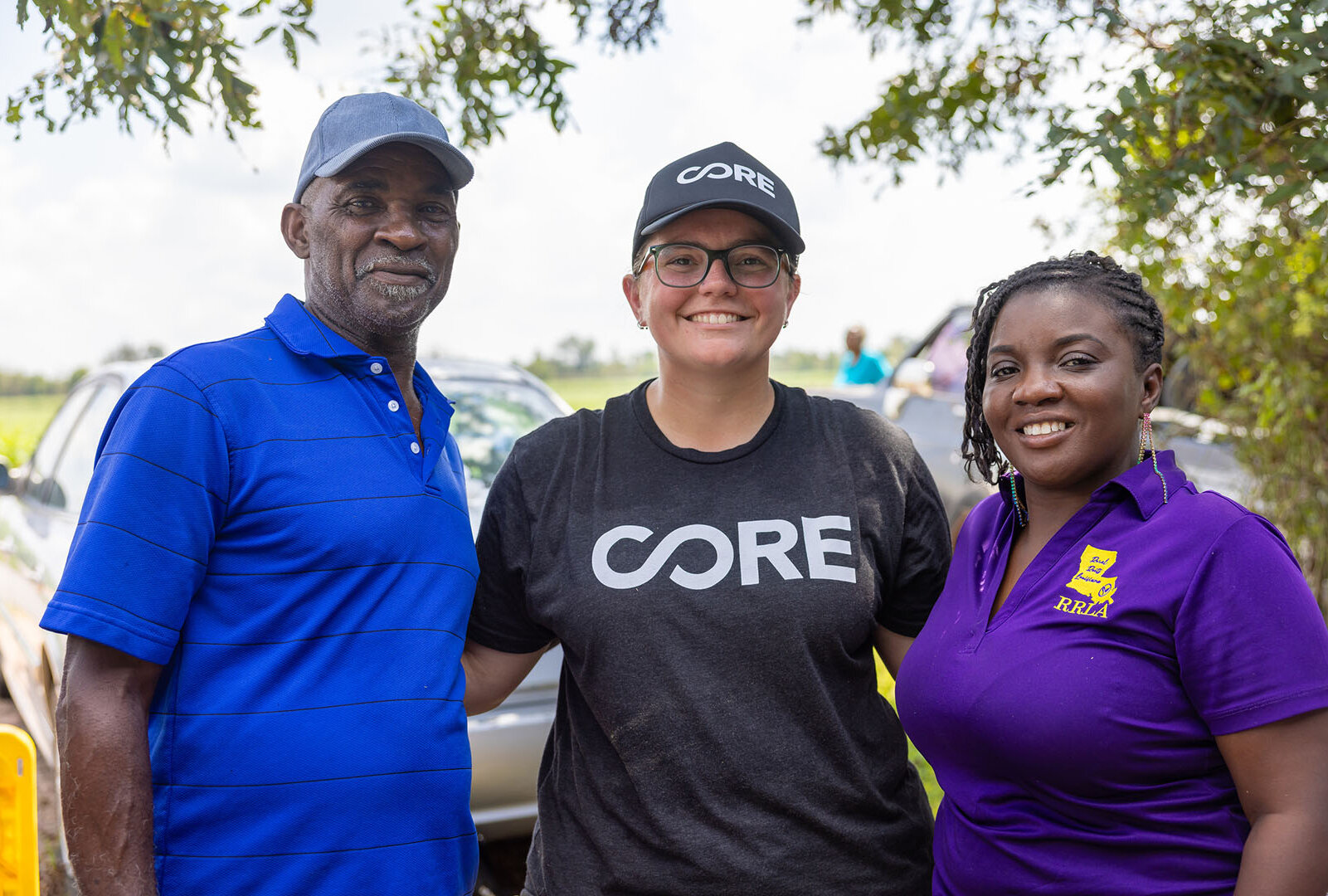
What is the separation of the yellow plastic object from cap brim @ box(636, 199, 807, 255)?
1.47 meters

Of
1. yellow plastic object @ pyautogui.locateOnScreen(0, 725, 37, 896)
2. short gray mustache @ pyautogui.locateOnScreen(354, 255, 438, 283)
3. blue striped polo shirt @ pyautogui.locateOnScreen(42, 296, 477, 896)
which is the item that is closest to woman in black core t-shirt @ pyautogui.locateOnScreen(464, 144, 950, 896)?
blue striped polo shirt @ pyautogui.locateOnScreen(42, 296, 477, 896)

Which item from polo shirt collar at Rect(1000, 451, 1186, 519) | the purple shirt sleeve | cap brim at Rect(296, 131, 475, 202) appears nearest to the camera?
the purple shirt sleeve

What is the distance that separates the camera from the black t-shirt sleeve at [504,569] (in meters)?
2.17

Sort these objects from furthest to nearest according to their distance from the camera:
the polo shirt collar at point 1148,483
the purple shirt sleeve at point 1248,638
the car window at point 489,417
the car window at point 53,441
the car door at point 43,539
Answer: the car window at point 53,441 < the car window at point 489,417 < the car door at point 43,539 < the polo shirt collar at point 1148,483 < the purple shirt sleeve at point 1248,638

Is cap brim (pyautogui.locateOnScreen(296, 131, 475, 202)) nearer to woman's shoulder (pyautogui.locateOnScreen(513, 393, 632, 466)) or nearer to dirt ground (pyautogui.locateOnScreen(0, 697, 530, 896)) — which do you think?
woman's shoulder (pyautogui.locateOnScreen(513, 393, 632, 466))

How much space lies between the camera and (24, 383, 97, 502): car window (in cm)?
503

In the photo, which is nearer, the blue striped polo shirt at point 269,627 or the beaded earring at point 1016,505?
the blue striped polo shirt at point 269,627

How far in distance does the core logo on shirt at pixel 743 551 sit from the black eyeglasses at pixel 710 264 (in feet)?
1.66

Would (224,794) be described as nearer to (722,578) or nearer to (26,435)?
(722,578)

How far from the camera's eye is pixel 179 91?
273 cm

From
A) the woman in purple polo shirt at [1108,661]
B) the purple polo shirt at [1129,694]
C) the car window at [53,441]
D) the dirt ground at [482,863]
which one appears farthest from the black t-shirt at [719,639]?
the car window at [53,441]

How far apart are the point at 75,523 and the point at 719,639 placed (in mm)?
2618

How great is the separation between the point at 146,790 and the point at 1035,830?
4.48ft

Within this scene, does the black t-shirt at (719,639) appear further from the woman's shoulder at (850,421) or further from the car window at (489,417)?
the car window at (489,417)
